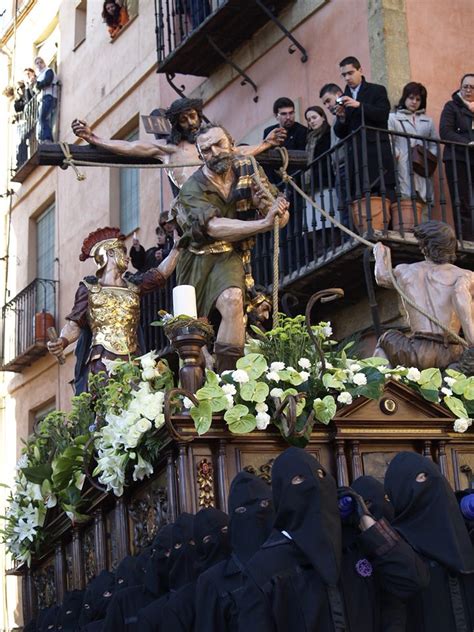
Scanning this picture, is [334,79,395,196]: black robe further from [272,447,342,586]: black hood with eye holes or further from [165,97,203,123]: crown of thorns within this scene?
[272,447,342,586]: black hood with eye holes

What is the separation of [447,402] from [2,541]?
3.74 m

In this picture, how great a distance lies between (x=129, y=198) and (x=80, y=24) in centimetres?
350

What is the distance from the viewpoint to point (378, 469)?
22.9 feet

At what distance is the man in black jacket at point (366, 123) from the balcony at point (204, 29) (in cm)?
252

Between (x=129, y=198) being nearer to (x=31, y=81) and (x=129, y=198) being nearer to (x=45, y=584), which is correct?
(x=31, y=81)

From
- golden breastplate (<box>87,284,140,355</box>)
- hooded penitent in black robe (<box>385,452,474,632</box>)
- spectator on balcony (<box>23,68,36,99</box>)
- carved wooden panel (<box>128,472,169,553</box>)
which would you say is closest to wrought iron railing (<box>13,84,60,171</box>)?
spectator on balcony (<box>23,68,36,99</box>)

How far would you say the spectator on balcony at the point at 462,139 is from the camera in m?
12.4

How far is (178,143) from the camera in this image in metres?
9.69

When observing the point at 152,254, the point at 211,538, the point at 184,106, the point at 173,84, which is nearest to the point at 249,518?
the point at 211,538

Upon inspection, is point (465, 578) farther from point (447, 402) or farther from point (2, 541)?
point (2, 541)

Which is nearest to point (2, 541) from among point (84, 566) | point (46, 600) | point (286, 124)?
point (46, 600)

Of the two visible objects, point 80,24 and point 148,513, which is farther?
point 80,24

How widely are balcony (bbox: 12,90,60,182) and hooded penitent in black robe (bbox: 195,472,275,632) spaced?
15.5m

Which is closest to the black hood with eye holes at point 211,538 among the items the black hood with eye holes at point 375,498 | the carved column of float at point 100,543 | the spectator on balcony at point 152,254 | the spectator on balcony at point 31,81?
the black hood with eye holes at point 375,498
